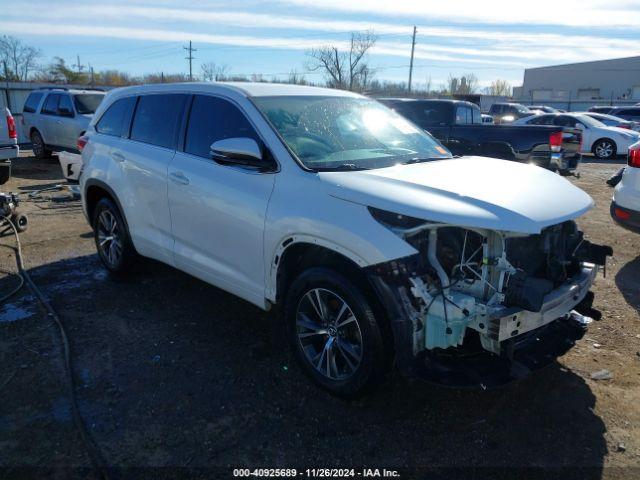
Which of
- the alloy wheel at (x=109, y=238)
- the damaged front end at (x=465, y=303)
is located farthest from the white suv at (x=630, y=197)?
the alloy wheel at (x=109, y=238)

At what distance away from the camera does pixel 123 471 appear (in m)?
2.79

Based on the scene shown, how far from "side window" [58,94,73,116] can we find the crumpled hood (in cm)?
1268

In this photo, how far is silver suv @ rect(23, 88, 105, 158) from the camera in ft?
44.7

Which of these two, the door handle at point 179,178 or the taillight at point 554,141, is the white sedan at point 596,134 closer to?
the taillight at point 554,141

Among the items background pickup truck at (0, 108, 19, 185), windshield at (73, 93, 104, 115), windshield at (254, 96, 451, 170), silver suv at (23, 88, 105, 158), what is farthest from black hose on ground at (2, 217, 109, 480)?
windshield at (73, 93, 104, 115)

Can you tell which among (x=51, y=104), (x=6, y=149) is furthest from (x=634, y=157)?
(x=51, y=104)

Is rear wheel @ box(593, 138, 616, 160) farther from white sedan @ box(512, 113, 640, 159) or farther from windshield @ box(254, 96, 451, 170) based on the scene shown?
windshield @ box(254, 96, 451, 170)

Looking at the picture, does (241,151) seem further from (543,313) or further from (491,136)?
(491,136)

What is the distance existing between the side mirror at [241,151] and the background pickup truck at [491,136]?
23.7 ft

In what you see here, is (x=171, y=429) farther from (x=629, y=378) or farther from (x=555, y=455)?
(x=629, y=378)

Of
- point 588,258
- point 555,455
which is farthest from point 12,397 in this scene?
point 588,258

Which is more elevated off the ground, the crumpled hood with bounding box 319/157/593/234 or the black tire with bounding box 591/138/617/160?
the crumpled hood with bounding box 319/157/593/234

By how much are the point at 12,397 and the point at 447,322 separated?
2842mm

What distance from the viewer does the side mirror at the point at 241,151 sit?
346 centimetres
